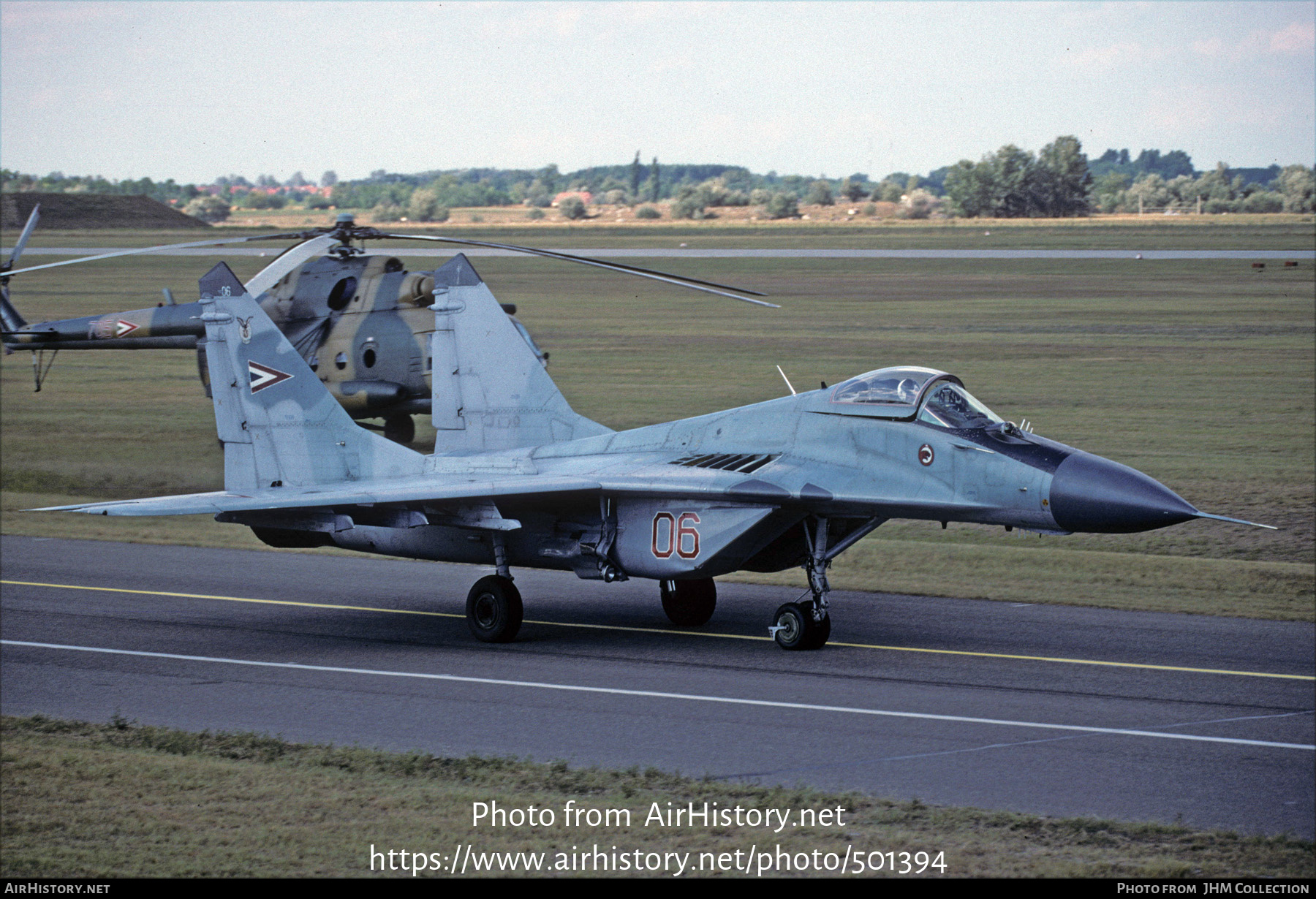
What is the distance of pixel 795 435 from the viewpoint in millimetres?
14938

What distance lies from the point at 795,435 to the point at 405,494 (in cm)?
431

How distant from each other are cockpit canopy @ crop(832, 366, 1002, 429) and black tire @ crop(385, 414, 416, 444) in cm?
1408

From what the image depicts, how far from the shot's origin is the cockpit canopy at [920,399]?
1406 centimetres

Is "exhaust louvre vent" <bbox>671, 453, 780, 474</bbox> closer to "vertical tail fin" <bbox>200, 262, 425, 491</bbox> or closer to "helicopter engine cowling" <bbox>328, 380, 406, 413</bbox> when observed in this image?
"vertical tail fin" <bbox>200, 262, 425, 491</bbox>

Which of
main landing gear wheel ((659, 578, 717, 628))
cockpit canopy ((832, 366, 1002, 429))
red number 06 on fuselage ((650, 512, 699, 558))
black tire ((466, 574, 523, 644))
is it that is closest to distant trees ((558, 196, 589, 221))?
main landing gear wheel ((659, 578, 717, 628))

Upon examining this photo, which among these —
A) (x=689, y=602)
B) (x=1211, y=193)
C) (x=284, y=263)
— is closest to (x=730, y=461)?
(x=689, y=602)

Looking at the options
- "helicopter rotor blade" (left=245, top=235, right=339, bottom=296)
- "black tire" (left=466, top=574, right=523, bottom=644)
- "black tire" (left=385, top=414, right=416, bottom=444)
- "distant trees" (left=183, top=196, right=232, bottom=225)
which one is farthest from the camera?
"distant trees" (left=183, top=196, right=232, bottom=225)

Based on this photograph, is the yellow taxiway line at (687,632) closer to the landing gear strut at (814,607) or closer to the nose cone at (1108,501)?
the landing gear strut at (814,607)

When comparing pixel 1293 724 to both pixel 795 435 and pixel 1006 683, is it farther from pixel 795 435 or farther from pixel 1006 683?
pixel 795 435

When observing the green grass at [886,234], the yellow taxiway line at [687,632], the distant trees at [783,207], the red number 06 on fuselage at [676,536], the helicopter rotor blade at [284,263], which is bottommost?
the yellow taxiway line at [687,632]

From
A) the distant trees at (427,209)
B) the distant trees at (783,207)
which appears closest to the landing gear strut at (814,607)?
the distant trees at (427,209)

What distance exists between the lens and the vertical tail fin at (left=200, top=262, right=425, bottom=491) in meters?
17.0

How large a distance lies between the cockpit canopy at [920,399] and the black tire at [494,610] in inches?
172

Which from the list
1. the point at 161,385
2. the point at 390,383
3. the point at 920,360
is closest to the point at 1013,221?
the point at 920,360
